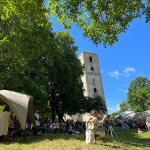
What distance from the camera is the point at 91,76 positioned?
3691 centimetres

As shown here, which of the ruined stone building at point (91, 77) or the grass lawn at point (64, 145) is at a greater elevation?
the ruined stone building at point (91, 77)

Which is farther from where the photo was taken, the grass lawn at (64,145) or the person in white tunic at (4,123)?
the person in white tunic at (4,123)

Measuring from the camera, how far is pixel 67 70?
695 inches

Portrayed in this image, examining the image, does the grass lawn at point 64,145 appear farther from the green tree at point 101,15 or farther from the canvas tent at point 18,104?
the green tree at point 101,15

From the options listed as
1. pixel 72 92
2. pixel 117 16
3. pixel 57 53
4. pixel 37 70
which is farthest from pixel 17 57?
pixel 72 92

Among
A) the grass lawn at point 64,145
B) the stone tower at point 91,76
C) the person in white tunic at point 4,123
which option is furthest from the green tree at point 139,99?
the person in white tunic at point 4,123

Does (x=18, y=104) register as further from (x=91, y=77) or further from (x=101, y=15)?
(x=91, y=77)

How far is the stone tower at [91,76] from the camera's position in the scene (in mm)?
35438

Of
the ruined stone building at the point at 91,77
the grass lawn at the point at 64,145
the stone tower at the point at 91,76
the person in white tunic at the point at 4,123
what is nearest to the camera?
the grass lawn at the point at 64,145

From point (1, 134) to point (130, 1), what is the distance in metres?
8.97


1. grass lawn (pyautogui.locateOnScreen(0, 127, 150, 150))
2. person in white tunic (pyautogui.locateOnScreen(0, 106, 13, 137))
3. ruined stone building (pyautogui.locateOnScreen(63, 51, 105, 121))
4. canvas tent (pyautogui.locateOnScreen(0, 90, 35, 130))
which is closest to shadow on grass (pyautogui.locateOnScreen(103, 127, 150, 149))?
grass lawn (pyautogui.locateOnScreen(0, 127, 150, 150))

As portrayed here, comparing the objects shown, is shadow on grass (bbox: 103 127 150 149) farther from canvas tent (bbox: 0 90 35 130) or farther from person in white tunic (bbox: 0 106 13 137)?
person in white tunic (bbox: 0 106 13 137)

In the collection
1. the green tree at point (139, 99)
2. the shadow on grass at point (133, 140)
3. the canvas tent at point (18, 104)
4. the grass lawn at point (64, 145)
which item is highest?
the green tree at point (139, 99)

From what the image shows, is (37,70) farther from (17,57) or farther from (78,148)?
(78,148)
